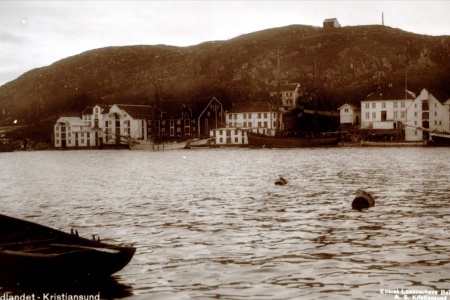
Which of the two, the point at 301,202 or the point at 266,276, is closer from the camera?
the point at 266,276

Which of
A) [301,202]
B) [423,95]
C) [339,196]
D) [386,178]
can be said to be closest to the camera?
[301,202]

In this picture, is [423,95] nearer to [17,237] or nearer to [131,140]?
[131,140]

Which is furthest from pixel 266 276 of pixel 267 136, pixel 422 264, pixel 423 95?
pixel 267 136

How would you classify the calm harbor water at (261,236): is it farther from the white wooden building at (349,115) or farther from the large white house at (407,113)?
the white wooden building at (349,115)

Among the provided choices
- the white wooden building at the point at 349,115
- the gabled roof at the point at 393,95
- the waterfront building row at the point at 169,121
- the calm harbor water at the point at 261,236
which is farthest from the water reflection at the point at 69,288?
the waterfront building row at the point at 169,121

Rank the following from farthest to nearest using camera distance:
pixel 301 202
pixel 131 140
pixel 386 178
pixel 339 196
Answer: pixel 131 140 < pixel 386 178 < pixel 339 196 < pixel 301 202

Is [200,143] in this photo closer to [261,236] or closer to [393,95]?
[393,95]

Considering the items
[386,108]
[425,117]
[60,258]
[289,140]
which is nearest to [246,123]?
[289,140]
